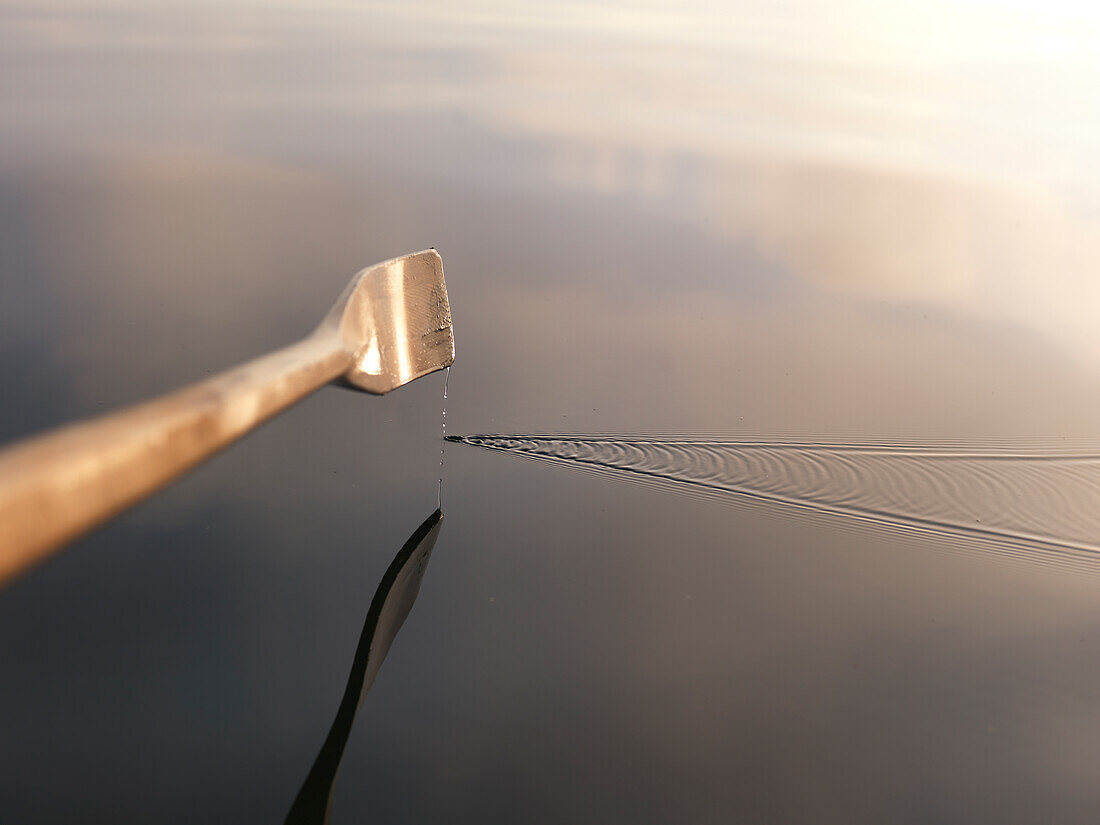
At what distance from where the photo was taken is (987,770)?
1658 millimetres

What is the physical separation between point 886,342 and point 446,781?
235 cm

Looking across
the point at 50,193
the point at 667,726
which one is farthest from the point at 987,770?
the point at 50,193

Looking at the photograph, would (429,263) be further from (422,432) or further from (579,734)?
(579,734)

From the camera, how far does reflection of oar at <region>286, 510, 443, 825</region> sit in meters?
1.45

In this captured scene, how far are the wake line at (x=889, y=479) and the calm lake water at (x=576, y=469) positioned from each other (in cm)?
1

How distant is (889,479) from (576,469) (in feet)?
2.76

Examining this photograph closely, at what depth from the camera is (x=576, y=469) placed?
7.88ft

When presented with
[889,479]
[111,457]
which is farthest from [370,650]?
[889,479]

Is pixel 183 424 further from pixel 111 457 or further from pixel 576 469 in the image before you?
pixel 576 469

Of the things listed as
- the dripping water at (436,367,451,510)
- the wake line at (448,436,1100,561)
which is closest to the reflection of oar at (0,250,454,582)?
the dripping water at (436,367,451,510)

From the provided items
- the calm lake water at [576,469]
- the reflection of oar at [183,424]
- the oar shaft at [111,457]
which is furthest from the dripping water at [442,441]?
the oar shaft at [111,457]

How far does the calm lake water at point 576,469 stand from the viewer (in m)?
1.60

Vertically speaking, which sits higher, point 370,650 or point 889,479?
point 889,479

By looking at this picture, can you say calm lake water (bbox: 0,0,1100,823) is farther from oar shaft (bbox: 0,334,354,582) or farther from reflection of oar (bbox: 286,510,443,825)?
oar shaft (bbox: 0,334,354,582)
